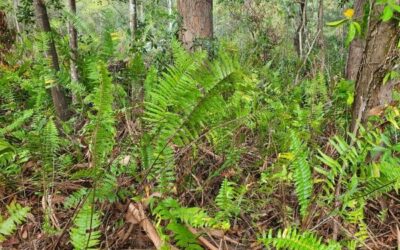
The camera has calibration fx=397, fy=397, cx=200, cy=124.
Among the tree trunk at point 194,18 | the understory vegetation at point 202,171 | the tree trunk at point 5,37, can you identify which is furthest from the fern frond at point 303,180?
the tree trunk at point 194,18

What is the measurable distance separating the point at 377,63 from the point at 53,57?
2215 millimetres

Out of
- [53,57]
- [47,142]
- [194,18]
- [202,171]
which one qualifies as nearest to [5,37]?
[53,57]

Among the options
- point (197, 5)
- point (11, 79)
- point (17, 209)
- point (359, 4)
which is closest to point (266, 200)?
point (17, 209)

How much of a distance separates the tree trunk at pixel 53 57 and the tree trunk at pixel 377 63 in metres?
2.05

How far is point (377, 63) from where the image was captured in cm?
206

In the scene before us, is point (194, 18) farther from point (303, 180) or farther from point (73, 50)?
point (303, 180)

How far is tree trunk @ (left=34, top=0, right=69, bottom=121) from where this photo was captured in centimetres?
283

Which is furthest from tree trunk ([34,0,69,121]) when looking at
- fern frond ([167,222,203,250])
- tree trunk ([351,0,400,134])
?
tree trunk ([351,0,400,134])

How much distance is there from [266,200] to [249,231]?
0.57 feet

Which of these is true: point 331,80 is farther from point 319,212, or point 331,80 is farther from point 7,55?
point 7,55

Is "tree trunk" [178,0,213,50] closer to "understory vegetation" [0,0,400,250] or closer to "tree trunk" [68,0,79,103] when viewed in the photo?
"tree trunk" [68,0,79,103]

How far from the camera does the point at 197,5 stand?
5.30 metres

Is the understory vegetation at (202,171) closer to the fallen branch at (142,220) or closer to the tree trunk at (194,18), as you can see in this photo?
the fallen branch at (142,220)

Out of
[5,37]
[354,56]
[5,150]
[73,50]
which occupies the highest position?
[5,37]
